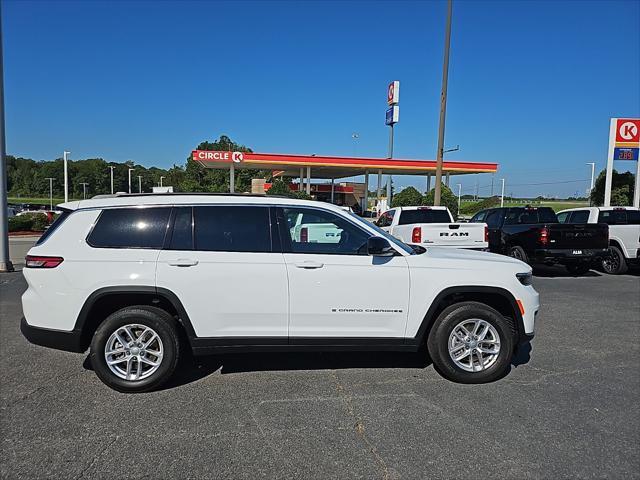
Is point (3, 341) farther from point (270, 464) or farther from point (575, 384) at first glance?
point (575, 384)

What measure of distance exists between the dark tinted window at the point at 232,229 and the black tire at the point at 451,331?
71.8 inches

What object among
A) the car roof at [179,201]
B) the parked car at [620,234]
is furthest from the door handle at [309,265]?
the parked car at [620,234]

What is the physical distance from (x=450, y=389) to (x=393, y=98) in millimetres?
50538

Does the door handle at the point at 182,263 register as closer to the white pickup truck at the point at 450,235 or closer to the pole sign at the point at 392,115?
the white pickup truck at the point at 450,235

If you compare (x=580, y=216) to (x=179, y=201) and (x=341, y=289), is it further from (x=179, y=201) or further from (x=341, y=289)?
(x=179, y=201)

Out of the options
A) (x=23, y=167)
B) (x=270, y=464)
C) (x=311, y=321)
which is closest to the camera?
(x=270, y=464)

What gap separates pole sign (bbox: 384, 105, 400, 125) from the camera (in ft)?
165

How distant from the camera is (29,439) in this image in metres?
3.29

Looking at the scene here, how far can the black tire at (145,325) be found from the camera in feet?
13.3

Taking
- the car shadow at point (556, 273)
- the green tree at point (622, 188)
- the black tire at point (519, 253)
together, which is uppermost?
the green tree at point (622, 188)

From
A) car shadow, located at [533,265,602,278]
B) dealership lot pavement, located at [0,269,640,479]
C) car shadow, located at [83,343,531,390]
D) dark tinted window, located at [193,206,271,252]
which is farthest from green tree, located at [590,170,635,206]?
dark tinted window, located at [193,206,271,252]

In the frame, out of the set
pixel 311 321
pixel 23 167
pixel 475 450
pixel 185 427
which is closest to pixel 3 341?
pixel 185 427

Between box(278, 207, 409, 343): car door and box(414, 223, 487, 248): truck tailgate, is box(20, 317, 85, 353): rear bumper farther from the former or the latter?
box(414, 223, 487, 248): truck tailgate

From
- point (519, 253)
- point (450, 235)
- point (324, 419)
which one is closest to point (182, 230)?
point (324, 419)
